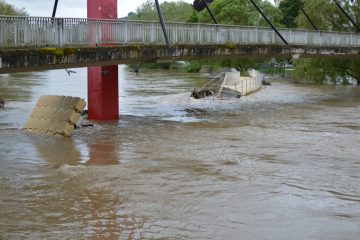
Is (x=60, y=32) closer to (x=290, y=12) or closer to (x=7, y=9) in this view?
(x=7, y=9)

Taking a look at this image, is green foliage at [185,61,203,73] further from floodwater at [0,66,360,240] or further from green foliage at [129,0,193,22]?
floodwater at [0,66,360,240]

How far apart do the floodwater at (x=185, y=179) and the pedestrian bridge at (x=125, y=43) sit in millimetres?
3190

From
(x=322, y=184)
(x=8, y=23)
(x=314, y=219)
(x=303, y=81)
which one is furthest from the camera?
(x=303, y=81)

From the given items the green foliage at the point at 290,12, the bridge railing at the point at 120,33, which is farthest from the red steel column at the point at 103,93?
the green foliage at the point at 290,12

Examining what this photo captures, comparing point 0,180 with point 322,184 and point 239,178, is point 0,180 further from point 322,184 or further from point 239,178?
point 322,184

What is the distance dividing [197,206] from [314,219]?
259 cm

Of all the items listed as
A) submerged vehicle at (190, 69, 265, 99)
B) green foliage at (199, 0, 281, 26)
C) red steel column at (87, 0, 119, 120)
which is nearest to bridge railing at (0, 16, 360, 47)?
red steel column at (87, 0, 119, 120)

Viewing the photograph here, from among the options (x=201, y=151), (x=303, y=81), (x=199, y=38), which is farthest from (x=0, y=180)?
(x=303, y=81)

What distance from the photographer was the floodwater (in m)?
11.4

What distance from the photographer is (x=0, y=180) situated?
15.2m

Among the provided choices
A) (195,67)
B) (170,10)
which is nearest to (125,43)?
(195,67)

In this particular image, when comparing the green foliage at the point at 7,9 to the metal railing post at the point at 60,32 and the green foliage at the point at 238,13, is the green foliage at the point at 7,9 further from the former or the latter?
the metal railing post at the point at 60,32

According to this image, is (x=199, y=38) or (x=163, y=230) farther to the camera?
(x=199, y=38)

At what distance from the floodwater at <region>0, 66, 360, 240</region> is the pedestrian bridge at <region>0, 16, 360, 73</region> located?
3.19 meters
